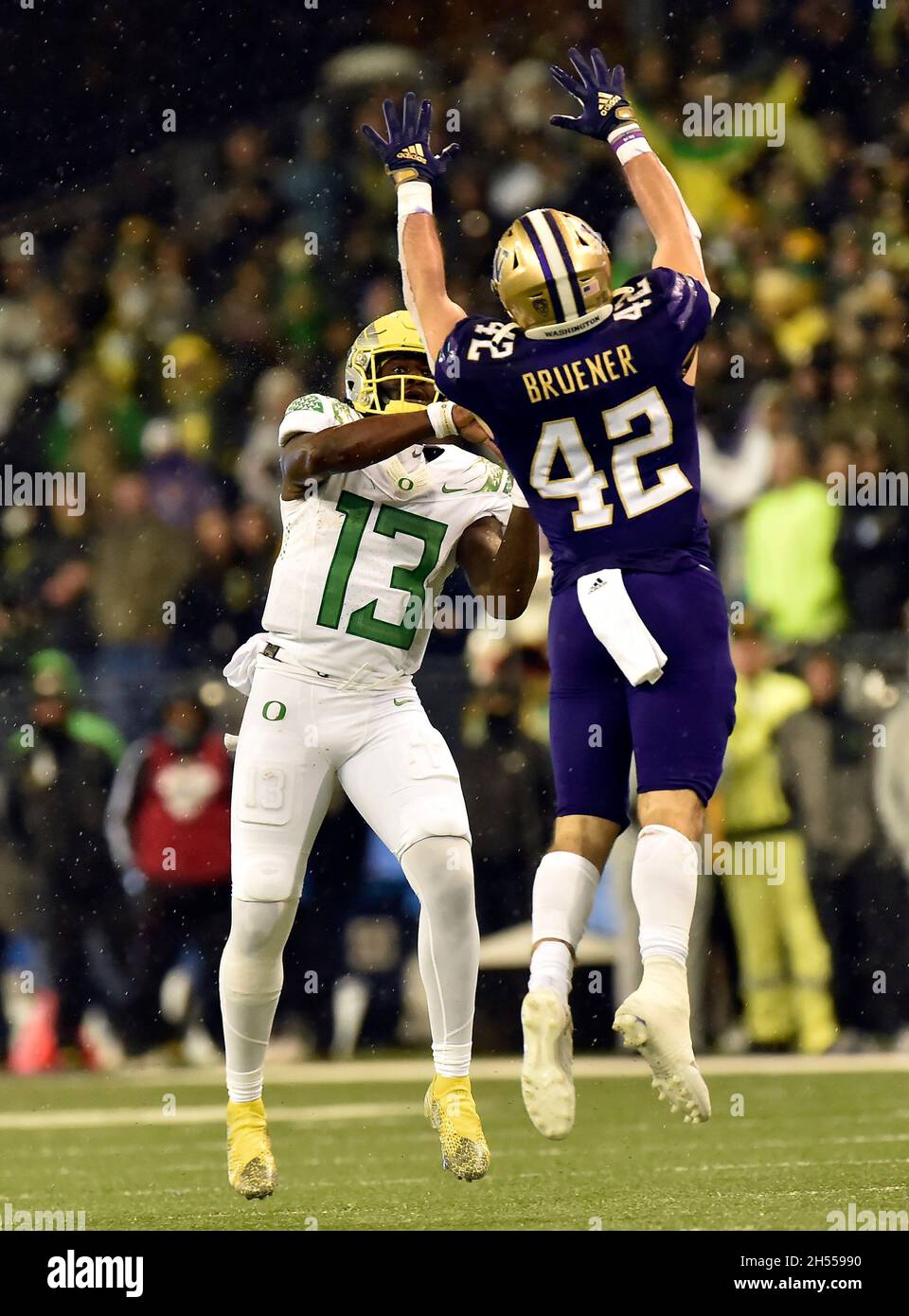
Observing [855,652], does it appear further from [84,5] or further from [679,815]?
[84,5]

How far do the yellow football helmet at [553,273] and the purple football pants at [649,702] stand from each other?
2.14 ft

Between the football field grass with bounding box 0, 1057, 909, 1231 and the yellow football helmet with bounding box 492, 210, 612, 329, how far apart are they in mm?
2270

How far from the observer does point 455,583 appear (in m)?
10.0

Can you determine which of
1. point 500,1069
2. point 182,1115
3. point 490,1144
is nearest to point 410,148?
point 490,1144

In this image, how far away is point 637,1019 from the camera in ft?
15.0

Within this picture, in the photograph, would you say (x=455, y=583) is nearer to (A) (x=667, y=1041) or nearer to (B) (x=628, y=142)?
(B) (x=628, y=142)

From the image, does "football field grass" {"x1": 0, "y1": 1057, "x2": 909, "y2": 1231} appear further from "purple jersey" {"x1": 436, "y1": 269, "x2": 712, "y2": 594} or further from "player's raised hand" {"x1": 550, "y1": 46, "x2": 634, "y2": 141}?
"player's raised hand" {"x1": 550, "y1": 46, "x2": 634, "y2": 141}

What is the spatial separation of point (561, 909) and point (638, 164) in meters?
1.84

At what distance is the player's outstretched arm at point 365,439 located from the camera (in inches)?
210

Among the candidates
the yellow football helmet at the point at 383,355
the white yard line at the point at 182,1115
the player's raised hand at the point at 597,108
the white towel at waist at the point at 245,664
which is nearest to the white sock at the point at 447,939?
the white towel at waist at the point at 245,664

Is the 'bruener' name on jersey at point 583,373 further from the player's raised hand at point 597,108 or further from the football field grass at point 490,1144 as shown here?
the football field grass at point 490,1144

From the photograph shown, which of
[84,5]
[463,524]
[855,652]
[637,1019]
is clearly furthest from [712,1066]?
[84,5]

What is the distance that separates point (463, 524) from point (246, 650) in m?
0.74

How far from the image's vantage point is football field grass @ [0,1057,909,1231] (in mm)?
5699
